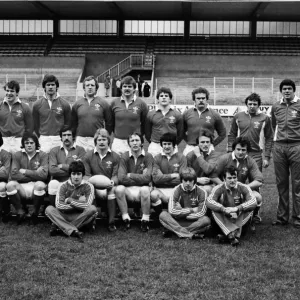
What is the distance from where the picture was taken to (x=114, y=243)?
5766mm

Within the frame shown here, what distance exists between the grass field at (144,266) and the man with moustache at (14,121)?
5.01 feet

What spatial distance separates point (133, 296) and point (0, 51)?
109 ft

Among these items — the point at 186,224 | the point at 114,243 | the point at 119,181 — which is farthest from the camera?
the point at 119,181

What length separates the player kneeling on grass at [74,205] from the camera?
6172 mm

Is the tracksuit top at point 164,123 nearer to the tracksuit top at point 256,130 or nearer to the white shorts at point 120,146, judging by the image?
the white shorts at point 120,146

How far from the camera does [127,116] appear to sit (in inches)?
293

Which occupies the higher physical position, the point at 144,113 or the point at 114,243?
the point at 144,113

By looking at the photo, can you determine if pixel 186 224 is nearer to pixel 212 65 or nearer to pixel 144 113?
pixel 144 113

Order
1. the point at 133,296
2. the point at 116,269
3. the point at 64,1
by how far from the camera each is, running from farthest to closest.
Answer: the point at 64,1 → the point at 116,269 → the point at 133,296

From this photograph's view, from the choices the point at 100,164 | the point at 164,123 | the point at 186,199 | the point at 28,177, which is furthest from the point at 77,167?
the point at 164,123

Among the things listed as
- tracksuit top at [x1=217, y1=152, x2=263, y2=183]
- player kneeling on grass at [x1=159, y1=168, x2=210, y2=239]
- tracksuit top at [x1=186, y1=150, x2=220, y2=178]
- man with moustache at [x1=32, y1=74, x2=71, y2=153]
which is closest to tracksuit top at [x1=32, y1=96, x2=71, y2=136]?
man with moustache at [x1=32, y1=74, x2=71, y2=153]

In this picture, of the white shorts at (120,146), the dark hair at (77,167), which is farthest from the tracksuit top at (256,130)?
the dark hair at (77,167)

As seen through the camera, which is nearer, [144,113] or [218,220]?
[218,220]

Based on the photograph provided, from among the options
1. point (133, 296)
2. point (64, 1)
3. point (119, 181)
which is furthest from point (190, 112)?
point (64, 1)
